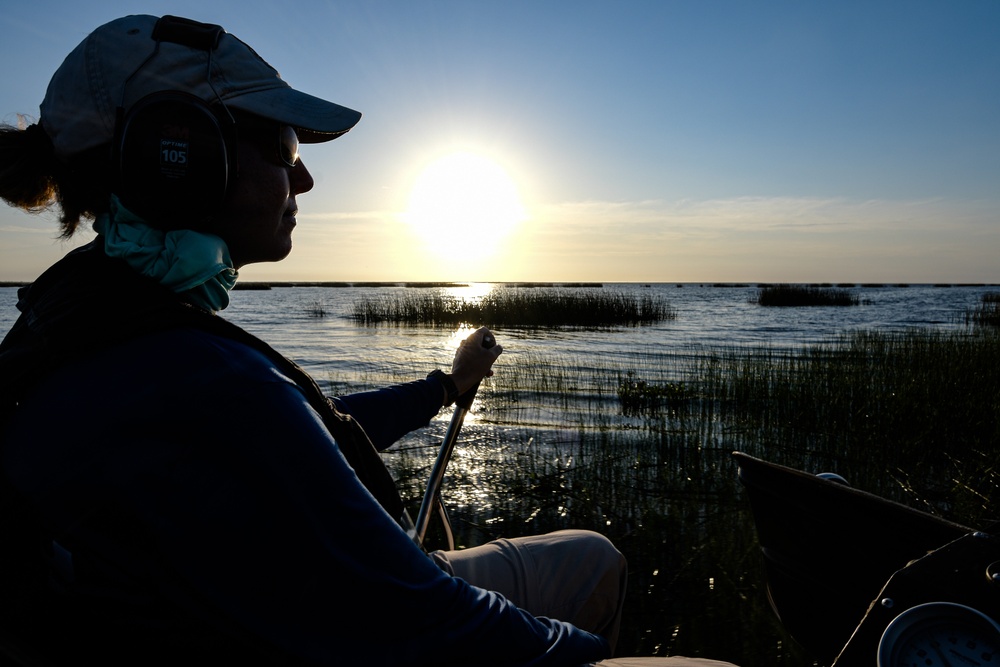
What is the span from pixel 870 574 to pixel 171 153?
2.07 m

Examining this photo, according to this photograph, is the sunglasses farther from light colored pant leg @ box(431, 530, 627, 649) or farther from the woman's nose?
light colored pant leg @ box(431, 530, 627, 649)

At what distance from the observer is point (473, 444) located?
7129mm

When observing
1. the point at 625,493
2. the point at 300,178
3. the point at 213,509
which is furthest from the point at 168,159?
the point at 625,493

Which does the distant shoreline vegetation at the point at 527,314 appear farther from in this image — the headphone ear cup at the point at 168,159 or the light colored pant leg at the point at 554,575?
the headphone ear cup at the point at 168,159

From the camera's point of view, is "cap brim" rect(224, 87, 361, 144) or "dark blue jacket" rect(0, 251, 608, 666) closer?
"dark blue jacket" rect(0, 251, 608, 666)

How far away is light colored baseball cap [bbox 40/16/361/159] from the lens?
1.31 metres

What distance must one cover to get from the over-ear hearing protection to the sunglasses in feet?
0.35

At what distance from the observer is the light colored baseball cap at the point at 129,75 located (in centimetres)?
131

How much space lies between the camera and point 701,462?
588 cm

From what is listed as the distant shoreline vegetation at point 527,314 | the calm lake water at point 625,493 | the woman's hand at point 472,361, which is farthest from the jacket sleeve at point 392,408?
the distant shoreline vegetation at point 527,314

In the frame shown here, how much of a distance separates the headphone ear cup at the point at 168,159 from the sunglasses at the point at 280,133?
0.12 metres

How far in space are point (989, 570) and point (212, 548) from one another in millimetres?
1494

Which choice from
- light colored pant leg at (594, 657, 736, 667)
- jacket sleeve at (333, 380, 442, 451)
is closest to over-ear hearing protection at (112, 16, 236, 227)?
jacket sleeve at (333, 380, 442, 451)

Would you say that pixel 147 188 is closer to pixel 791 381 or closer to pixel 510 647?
pixel 510 647
